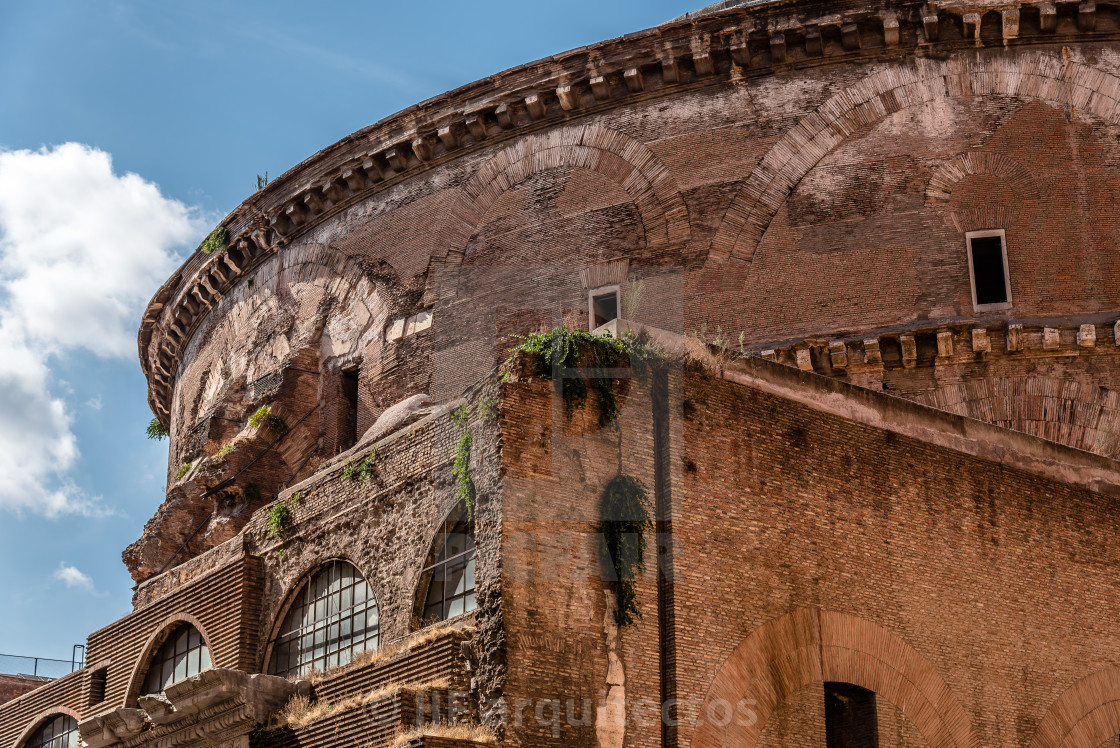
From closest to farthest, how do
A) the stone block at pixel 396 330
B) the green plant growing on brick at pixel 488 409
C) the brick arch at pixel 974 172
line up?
the green plant growing on brick at pixel 488 409 < the brick arch at pixel 974 172 < the stone block at pixel 396 330

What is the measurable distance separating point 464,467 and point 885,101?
8553 millimetres

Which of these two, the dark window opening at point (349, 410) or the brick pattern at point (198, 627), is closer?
the brick pattern at point (198, 627)

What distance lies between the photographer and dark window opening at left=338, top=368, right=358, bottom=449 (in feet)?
60.4

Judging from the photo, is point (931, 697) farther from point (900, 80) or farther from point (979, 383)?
point (900, 80)

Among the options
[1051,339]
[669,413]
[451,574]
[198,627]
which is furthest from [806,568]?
[1051,339]

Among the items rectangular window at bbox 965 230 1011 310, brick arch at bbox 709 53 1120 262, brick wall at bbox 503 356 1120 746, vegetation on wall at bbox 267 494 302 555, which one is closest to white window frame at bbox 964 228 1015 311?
rectangular window at bbox 965 230 1011 310

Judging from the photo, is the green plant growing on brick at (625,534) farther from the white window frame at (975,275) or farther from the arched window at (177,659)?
the white window frame at (975,275)

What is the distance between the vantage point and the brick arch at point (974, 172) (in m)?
15.5

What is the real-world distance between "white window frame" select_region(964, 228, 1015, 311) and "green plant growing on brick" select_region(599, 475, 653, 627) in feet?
23.1

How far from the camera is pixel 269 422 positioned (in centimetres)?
1839

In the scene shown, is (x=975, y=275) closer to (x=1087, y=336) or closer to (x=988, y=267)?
(x=988, y=267)

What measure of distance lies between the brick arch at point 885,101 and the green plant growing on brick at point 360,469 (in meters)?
6.18

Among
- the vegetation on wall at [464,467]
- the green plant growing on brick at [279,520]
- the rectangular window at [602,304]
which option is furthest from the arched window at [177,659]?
the rectangular window at [602,304]

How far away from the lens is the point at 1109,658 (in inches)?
452
